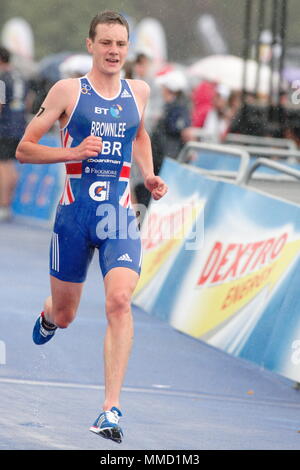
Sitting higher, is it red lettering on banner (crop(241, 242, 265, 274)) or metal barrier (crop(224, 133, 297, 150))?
metal barrier (crop(224, 133, 297, 150))

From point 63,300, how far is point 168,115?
1010 centimetres

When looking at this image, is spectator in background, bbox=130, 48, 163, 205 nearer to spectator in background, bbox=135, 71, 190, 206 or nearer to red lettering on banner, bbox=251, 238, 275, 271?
spectator in background, bbox=135, 71, 190, 206

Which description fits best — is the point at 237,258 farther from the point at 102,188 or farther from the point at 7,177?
the point at 7,177

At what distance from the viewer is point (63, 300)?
25.2 ft

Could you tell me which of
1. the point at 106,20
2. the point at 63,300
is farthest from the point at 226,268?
the point at 106,20

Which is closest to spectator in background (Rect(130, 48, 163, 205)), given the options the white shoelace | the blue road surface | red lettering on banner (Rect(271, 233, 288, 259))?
the blue road surface

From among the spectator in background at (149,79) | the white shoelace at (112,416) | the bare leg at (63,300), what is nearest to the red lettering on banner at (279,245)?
the bare leg at (63,300)

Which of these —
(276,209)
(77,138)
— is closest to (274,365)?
(276,209)

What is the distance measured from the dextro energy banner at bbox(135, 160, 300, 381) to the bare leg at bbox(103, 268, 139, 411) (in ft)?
5.90

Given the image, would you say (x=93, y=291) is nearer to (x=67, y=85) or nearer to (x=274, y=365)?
(x=274, y=365)

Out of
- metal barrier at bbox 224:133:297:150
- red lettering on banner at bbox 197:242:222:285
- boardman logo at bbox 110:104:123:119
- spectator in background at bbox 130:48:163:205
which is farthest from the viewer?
metal barrier at bbox 224:133:297:150

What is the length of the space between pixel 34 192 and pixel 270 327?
1261 cm

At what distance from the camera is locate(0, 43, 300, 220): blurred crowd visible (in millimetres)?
17000

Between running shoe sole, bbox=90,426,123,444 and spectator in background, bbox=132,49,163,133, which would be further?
spectator in background, bbox=132,49,163,133
